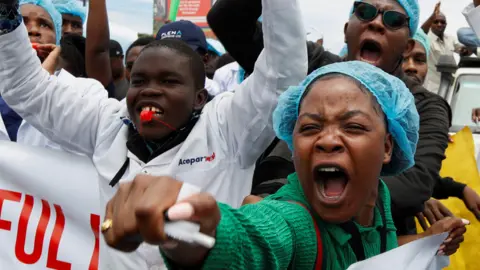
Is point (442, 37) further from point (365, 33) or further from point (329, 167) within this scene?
point (329, 167)

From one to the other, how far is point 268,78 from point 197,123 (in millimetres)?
430

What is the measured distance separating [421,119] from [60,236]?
1747 mm

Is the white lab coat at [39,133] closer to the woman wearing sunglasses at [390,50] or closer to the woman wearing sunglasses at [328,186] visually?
the woman wearing sunglasses at [390,50]

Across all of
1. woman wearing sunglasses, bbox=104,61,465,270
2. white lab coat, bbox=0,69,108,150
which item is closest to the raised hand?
woman wearing sunglasses, bbox=104,61,465,270

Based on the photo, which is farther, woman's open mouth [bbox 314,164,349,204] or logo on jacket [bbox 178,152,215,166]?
logo on jacket [bbox 178,152,215,166]

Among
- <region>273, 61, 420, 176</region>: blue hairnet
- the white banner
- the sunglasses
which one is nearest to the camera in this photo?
<region>273, 61, 420, 176</region>: blue hairnet

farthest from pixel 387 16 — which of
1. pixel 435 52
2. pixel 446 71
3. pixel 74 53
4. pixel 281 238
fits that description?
pixel 435 52

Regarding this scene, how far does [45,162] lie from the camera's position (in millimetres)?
3654

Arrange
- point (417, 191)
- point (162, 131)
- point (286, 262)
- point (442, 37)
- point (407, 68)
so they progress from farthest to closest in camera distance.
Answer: point (442, 37) < point (407, 68) < point (162, 131) < point (417, 191) < point (286, 262)

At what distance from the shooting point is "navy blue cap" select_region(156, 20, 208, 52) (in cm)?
444

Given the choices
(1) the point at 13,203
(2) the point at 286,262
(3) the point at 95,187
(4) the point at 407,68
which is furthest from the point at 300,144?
(4) the point at 407,68

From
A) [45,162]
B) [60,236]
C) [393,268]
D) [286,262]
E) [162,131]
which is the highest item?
[286,262]

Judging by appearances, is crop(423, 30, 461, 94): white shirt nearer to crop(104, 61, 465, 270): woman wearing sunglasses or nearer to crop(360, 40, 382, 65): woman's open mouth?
crop(360, 40, 382, 65): woman's open mouth

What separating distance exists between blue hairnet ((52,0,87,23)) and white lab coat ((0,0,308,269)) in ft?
8.24
